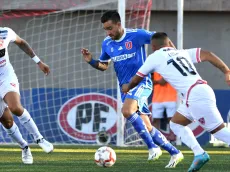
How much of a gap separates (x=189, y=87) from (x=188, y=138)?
1.93 ft

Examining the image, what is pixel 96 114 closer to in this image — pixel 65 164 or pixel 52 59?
pixel 52 59

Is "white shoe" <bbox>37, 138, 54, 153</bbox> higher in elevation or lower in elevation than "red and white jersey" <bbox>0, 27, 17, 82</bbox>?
lower

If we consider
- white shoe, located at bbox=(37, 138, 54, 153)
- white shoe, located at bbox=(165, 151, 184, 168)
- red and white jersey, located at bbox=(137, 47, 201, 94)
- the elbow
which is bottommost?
white shoe, located at bbox=(165, 151, 184, 168)

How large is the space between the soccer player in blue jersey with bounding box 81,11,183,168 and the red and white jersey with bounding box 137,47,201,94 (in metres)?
1.54

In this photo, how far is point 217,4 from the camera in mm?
20484

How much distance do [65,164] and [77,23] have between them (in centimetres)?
924

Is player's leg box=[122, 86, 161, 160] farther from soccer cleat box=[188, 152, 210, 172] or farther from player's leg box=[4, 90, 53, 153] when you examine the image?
soccer cleat box=[188, 152, 210, 172]

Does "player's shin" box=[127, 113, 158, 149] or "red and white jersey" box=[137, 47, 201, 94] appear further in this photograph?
"player's shin" box=[127, 113, 158, 149]

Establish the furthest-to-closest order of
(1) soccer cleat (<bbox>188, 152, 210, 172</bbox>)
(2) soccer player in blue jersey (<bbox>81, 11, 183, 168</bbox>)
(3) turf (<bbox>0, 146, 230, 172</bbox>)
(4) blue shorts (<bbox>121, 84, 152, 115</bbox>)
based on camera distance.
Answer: (4) blue shorts (<bbox>121, 84, 152, 115</bbox>), (2) soccer player in blue jersey (<bbox>81, 11, 183, 168</bbox>), (3) turf (<bbox>0, 146, 230, 172</bbox>), (1) soccer cleat (<bbox>188, 152, 210, 172</bbox>)

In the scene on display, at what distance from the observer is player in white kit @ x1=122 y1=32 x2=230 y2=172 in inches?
340

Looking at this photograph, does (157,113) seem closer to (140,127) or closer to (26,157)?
(140,127)

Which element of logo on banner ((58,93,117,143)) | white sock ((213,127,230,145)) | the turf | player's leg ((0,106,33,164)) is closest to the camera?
white sock ((213,127,230,145))

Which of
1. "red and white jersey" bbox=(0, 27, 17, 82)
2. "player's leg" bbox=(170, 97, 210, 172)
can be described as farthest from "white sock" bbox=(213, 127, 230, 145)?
"red and white jersey" bbox=(0, 27, 17, 82)

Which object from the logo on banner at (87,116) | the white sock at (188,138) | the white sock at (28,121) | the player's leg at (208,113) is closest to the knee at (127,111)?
the white sock at (28,121)
